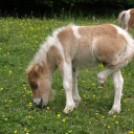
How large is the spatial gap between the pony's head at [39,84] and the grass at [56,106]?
5.5 inches

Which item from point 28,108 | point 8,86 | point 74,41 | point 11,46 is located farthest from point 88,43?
point 11,46

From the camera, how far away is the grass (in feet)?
14.0

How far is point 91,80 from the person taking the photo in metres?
6.43

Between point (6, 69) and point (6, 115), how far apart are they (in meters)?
2.31

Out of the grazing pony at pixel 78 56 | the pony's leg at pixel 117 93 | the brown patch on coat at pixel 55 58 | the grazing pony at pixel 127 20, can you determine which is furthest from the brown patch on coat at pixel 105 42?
the grazing pony at pixel 127 20

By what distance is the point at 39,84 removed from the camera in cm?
504

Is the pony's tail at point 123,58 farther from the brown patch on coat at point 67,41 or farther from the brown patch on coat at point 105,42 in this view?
the brown patch on coat at point 67,41

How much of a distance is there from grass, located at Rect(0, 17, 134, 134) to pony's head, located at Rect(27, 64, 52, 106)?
14 centimetres

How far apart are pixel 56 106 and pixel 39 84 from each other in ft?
1.64

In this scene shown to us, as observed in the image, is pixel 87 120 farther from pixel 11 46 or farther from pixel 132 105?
pixel 11 46

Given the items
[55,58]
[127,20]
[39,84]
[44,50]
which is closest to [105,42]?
[55,58]

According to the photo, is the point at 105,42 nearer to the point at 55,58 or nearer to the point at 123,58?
the point at 123,58

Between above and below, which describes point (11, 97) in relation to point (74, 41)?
below

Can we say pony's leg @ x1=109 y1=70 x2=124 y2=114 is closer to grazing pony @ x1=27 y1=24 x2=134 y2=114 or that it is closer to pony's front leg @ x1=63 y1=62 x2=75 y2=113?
grazing pony @ x1=27 y1=24 x2=134 y2=114
